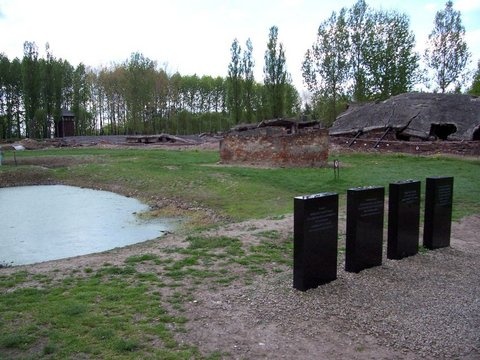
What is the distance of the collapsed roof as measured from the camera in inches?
1126

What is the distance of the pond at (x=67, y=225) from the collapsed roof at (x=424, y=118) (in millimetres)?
19793


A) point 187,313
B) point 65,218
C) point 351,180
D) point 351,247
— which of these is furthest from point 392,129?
point 187,313

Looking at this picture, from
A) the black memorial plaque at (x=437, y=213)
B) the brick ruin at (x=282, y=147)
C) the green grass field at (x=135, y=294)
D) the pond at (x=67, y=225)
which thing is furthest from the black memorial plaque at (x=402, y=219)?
the brick ruin at (x=282, y=147)

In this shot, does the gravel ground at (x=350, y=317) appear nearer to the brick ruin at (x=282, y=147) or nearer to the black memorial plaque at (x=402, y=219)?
the black memorial plaque at (x=402, y=219)

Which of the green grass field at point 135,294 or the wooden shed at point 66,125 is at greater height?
the wooden shed at point 66,125

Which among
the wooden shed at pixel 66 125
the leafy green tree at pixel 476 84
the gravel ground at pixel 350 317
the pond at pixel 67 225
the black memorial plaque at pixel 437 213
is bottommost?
the pond at pixel 67 225

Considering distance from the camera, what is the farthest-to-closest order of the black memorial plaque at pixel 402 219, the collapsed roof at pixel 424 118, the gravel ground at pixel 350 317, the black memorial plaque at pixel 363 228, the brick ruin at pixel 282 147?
the collapsed roof at pixel 424 118 → the brick ruin at pixel 282 147 → the black memorial plaque at pixel 402 219 → the black memorial plaque at pixel 363 228 → the gravel ground at pixel 350 317

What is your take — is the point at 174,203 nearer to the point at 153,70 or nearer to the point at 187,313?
the point at 187,313

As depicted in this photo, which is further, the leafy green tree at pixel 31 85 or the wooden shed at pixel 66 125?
the wooden shed at pixel 66 125

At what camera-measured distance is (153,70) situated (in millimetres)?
57344

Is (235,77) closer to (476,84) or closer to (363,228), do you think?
(476,84)

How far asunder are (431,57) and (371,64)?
525 cm

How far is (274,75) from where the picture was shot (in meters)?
43.5

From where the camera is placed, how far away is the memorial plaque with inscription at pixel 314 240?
5203 mm
